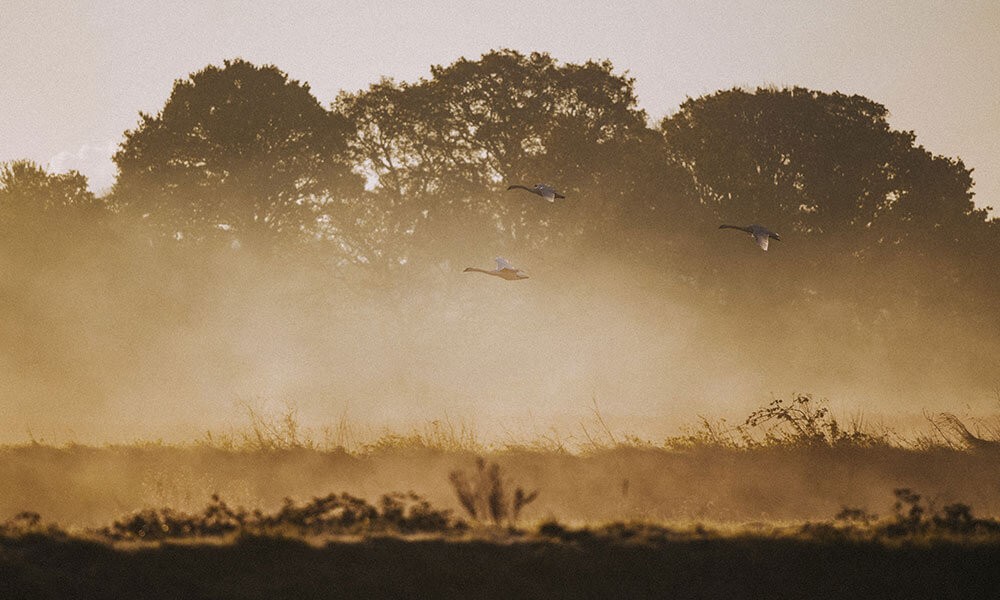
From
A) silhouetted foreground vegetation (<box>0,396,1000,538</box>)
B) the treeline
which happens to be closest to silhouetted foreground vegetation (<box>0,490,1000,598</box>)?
silhouetted foreground vegetation (<box>0,396,1000,538</box>)

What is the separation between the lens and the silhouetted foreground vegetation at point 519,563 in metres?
14.2

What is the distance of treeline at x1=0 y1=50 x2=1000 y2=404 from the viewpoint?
47.2 meters

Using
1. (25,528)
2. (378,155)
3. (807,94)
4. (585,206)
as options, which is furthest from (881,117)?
(25,528)

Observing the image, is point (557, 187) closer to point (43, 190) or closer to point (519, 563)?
point (43, 190)

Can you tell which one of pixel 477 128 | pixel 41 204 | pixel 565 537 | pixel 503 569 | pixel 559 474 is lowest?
pixel 503 569

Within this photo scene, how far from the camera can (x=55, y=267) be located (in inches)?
1853

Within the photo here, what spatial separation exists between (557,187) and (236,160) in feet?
50.8

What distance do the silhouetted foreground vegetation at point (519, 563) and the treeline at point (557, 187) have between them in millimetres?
31983

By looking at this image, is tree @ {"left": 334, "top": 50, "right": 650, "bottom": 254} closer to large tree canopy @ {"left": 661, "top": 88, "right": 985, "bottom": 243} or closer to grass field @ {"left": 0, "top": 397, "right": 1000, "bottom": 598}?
large tree canopy @ {"left": 661, "top": 88, "right": 985, "bottom": 243}

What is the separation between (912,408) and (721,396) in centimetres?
729

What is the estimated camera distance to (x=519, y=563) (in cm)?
1469

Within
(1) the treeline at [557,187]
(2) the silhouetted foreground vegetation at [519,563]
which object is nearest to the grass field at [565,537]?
(2) the silhouetted foreground vegetation at [519,563]

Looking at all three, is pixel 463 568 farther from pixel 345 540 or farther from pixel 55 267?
pixel 55 267

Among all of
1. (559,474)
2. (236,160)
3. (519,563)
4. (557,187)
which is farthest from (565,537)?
(236,160)
